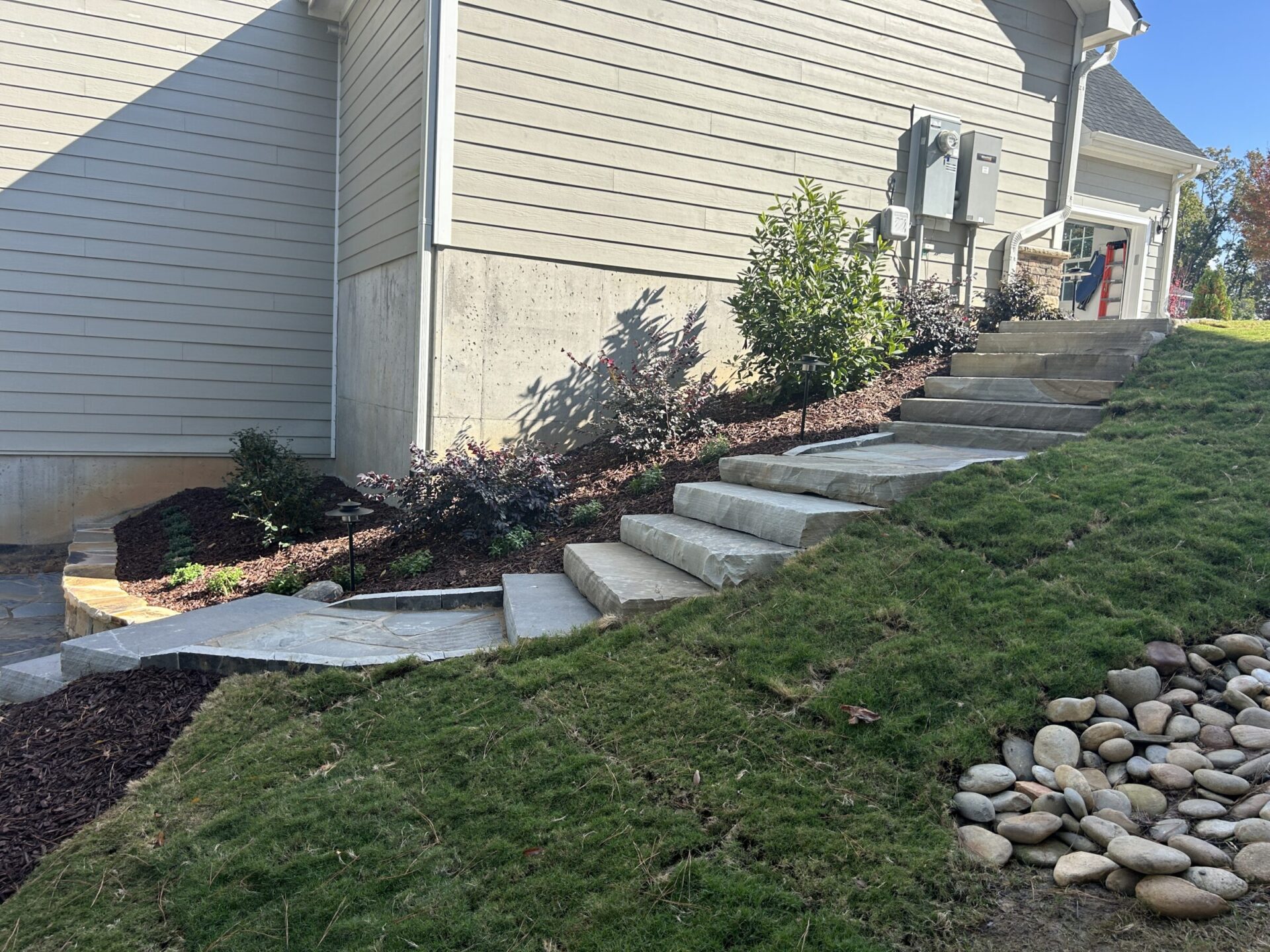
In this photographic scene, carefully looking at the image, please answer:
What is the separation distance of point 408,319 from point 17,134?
453 centimetres

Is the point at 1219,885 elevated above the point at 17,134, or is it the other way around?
the point at 17,134

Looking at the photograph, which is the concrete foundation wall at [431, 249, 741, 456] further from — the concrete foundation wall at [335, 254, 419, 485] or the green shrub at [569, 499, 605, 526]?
the green shrub at [569, 499, 605, 526]

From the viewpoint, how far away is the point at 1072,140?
882 cm

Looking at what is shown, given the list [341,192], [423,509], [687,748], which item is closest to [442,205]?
[423,509]

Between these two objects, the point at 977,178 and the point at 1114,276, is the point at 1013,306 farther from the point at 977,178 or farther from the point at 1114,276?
the point at 1114,276

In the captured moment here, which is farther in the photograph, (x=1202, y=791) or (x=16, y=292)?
(x=16, y=292)

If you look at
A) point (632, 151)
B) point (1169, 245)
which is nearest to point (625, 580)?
point (632, 151)

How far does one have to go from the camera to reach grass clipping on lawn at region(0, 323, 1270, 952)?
2.06 meters

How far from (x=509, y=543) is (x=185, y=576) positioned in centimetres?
248

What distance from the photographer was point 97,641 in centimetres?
406

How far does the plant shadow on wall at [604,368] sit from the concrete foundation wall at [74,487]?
4.14m

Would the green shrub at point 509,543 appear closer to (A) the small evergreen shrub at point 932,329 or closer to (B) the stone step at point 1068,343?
(A) the small evergreen shrub at point 932,329

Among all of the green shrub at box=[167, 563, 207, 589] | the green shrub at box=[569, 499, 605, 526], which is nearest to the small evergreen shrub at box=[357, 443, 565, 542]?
the green shrub at box=[569, 499, 605, 526]

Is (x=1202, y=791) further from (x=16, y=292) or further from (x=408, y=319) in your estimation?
(x=16, y=292)
